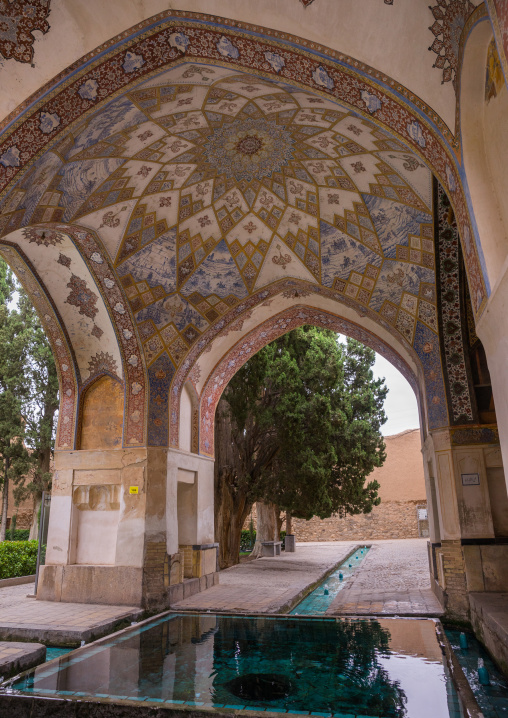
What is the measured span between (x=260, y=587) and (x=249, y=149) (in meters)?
6.76

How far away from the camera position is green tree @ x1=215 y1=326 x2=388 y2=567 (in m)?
11.8

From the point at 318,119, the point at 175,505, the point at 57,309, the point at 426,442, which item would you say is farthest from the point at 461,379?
the point at 57,309

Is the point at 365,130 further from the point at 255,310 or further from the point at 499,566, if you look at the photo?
the point at 499,566

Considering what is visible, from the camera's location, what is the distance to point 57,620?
607cm

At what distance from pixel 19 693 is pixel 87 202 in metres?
5.38

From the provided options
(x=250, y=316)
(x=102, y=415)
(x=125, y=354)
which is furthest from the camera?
(x=250, y=316)

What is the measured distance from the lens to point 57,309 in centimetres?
814

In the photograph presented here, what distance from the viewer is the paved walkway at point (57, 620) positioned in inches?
216

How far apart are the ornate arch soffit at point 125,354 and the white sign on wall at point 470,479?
15.2 feet

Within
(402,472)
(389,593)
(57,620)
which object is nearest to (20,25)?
(57,620)

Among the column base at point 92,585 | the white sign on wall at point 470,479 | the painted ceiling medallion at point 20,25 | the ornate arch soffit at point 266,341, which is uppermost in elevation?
the painted ceiling medallion at point 20,25

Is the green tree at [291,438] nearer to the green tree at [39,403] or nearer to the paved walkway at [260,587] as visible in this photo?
the paved walkway at [260,587]

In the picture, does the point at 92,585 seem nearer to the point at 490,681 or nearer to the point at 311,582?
the point at 311,582

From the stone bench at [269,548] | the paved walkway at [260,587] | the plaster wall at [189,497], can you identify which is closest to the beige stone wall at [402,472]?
the stone bench at [269,548]
